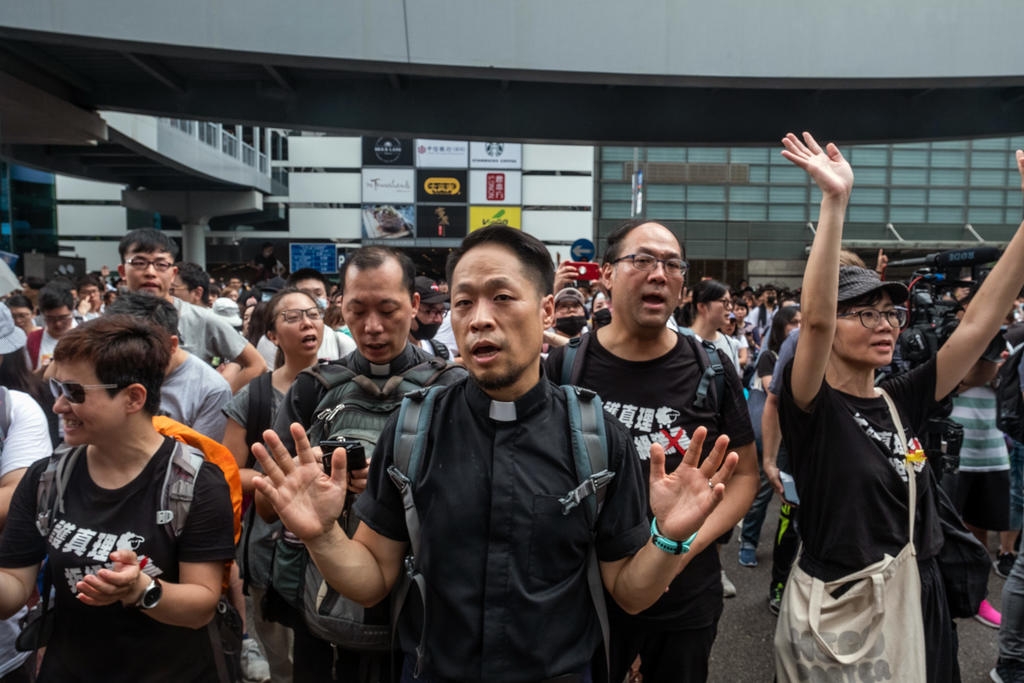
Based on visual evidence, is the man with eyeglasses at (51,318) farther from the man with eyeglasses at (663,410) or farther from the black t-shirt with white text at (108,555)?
the man with eyeglasses at (663,410)

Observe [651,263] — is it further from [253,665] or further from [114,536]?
[253,665]

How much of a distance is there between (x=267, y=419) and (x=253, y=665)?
169cm

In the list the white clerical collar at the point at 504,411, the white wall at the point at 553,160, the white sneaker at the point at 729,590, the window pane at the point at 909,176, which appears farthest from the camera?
the white wall at the point at 553,160

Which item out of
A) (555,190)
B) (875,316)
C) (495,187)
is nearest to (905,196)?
(555,190)

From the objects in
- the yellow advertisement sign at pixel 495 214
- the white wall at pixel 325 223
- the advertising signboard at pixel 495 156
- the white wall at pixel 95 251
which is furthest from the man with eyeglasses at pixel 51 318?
the white wall at pixel 95 251

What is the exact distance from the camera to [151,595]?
1959 mm

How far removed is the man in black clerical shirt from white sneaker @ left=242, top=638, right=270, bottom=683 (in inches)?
93.1

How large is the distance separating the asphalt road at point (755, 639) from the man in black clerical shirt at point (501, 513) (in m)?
2.52

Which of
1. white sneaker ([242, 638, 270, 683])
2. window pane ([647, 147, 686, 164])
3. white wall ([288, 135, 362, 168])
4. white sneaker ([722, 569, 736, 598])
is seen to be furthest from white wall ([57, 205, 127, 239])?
white sneaker ([722, 569, 736, 598])

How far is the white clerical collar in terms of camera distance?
1.82 meters

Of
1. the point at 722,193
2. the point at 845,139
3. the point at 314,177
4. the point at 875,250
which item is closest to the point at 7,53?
the point at 845,139

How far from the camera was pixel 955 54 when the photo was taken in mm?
7746

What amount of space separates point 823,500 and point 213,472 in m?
2.17

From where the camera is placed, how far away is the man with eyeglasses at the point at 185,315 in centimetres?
426
